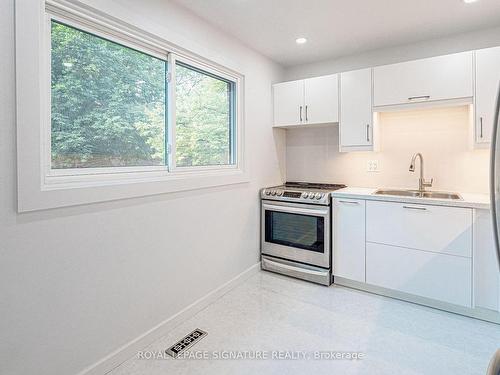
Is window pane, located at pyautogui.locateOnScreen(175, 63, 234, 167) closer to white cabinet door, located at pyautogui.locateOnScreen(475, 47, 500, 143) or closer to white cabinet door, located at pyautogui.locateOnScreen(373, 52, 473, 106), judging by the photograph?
white cabinet door, located at pyautogui.locateOnScreen(373, 52, 473, 106)

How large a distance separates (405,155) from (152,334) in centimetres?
281

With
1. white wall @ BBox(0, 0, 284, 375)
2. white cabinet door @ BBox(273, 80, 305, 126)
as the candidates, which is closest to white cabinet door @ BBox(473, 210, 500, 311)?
white cabinet door @ BBox(273, 80, 305, 126)

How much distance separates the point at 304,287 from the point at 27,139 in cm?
249

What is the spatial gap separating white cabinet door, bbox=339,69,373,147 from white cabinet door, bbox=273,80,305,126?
1.49ft

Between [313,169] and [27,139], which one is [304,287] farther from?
[27,139]

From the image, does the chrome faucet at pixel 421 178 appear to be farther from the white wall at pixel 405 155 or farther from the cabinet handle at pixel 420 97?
the cabinet handle at pixel 420 97

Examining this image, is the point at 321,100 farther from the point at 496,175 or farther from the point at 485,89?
the point at 496,175

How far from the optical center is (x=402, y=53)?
117 inches

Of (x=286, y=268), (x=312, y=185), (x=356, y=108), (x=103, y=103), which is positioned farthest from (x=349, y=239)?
(x=103, y=103)

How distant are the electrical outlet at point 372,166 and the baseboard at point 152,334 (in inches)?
72.1

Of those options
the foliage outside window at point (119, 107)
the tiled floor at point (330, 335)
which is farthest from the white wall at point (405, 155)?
the foliage outside window at point (119, 107)

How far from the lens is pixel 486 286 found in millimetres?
2240

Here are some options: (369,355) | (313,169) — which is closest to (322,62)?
(313,169)

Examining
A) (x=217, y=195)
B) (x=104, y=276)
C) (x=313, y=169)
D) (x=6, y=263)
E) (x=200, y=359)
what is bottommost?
(x=200, y=359)
